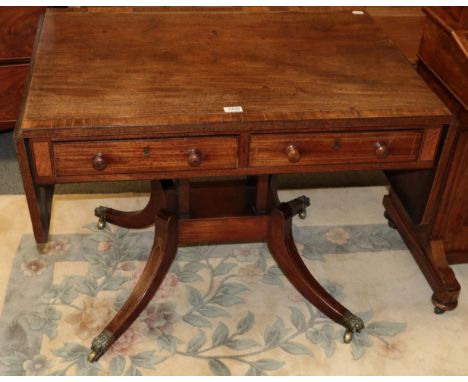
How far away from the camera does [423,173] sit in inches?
80.9

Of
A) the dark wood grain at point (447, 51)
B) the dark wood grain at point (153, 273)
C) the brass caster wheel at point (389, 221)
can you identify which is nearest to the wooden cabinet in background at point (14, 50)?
the dark wood grain at point (153, 273)

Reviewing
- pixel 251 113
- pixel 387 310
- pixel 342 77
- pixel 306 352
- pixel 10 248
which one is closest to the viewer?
pixel 251 113

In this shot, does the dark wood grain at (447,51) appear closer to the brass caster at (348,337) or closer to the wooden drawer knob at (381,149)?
the wooden drawer knob at (381,149)

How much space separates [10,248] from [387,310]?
1346mm

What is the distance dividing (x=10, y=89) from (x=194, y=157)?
1325 millimetres

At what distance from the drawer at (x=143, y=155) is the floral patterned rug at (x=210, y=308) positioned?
0.62 meters

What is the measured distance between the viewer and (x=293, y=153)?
171 centimetres

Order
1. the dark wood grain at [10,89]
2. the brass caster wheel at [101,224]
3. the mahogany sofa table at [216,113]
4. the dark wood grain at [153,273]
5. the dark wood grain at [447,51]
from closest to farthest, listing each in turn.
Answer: the mahogany sofa table at [216,113] → the dark wood grain at [447,51] → the dark wood grain at [153,273] → the brass caster wheel at [101,224] → the dark wood grain at [10,89]

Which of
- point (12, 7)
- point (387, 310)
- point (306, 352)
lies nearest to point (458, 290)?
point (387, 310)

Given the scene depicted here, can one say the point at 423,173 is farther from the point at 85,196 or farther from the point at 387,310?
the point at 85,196

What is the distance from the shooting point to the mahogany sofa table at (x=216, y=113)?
5.42 ft

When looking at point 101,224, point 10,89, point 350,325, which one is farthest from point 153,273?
point 10,89

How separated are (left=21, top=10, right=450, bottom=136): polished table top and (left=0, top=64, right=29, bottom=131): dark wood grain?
58cm
